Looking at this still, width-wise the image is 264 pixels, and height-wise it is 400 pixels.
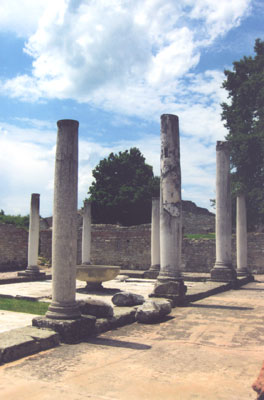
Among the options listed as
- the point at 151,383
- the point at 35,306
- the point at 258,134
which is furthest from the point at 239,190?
the point at 151,383

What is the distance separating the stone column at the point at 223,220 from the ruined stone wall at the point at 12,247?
41.3 feet

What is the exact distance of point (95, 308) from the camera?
6.04 metres

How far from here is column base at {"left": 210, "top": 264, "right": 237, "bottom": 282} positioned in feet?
38.2

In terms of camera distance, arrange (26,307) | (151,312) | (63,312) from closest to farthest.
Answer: (63,312), (151,312), (26,307)

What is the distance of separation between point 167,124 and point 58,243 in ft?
13.9

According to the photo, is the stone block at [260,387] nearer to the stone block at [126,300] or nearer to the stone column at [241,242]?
the stone block at [126,300]

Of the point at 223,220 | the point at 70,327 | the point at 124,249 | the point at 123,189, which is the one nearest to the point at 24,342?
the point at 70,327

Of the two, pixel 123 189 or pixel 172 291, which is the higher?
pixel 123 189

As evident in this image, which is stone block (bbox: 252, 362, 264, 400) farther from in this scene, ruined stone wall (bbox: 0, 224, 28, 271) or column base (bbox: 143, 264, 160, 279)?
ruined stone wall (bbox: 0, 224, 28, 271)

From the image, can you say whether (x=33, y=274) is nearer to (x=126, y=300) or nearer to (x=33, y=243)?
(x=33, y=243)

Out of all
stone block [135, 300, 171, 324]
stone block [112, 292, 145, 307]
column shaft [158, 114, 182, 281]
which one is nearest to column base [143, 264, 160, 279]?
column shaft [158, 114, 182, 281]

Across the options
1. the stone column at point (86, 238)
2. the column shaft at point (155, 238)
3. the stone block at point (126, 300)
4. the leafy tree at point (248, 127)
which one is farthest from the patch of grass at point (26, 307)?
the leafy tree at point (248, 127)

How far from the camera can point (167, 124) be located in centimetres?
878

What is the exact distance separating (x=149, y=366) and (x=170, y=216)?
467 centimetres
